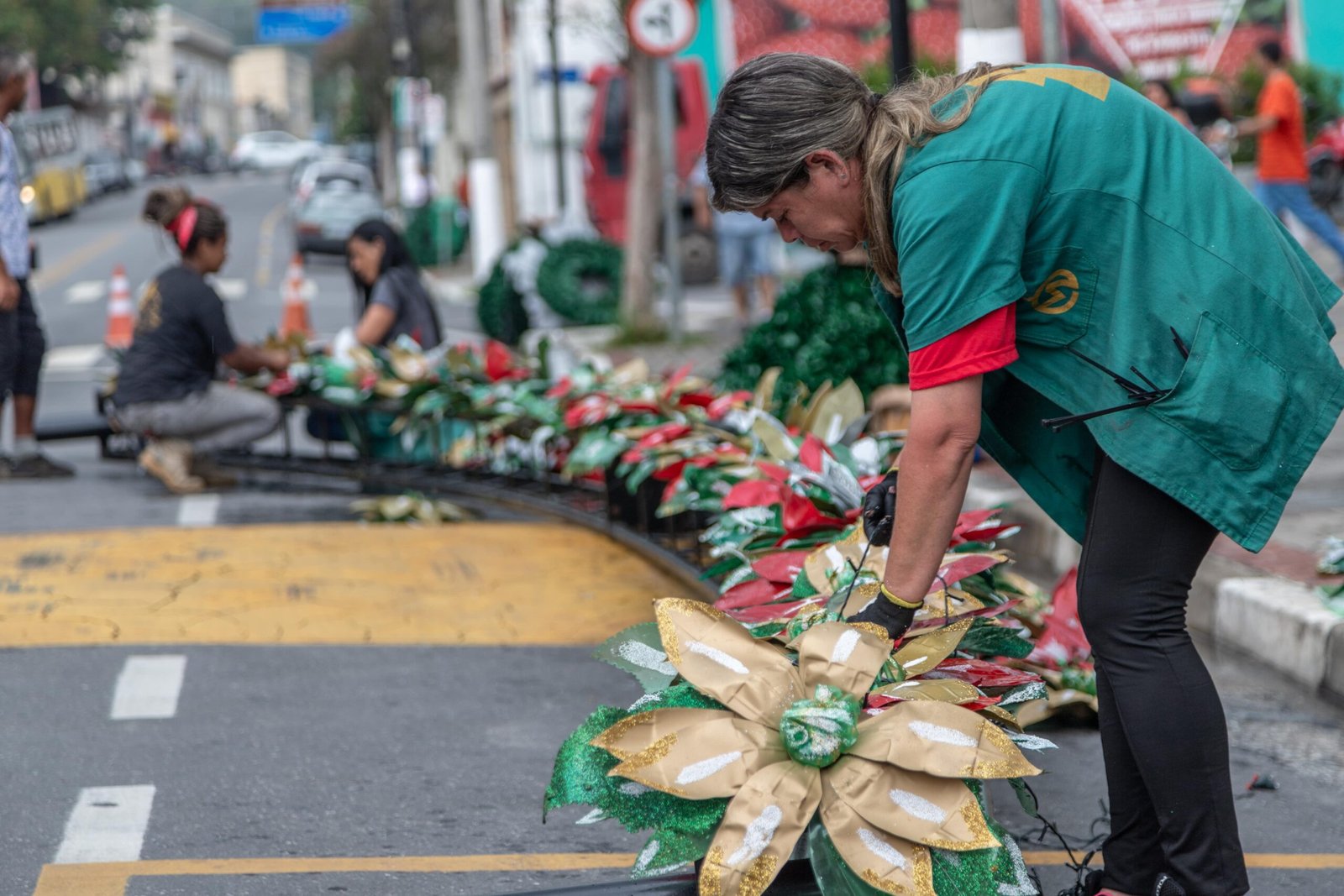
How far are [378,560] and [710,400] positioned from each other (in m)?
1.38

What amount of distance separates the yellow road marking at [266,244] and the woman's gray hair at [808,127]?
21.3 metres

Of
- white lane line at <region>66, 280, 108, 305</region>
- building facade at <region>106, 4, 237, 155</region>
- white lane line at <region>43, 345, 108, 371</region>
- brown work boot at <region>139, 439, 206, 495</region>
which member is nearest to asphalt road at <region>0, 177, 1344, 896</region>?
brown work boot at <region>139, 439, 206, 495</region>

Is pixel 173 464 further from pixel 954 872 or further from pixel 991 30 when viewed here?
pixel 954 872

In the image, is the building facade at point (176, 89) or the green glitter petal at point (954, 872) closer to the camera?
the green glitter petal at point (954, 872)

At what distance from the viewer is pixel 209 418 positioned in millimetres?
7750

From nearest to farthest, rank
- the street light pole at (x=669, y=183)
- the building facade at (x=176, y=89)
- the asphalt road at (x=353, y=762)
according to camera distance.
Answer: the asphalt road at (x=353, y=762)
the street light pole at (x=669, y=183)
the building facade at (x=176, y=89)

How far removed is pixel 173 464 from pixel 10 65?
221cm

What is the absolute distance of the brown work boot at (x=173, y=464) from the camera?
775cm

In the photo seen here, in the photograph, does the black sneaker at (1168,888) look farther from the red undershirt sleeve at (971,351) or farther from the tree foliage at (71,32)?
the tree foliage at (71,32)

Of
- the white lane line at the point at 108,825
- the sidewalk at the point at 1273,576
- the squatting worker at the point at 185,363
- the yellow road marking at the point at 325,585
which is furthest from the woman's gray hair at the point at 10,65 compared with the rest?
the white lane line at the point at 108,825

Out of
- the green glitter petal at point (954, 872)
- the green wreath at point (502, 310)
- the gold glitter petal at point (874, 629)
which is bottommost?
the green wreath at point (502, 310)

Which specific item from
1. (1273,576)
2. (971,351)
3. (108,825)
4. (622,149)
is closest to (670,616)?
(971,351)

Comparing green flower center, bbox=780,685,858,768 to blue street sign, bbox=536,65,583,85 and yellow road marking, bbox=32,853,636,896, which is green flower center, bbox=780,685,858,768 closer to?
yellow road marking, bbox=32,853,636,896

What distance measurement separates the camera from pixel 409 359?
7496 millimetres
